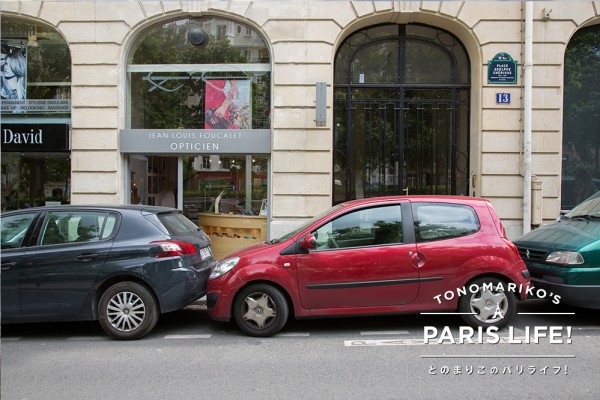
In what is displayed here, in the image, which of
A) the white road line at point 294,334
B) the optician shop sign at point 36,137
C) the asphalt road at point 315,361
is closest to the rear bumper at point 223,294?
the asphalt road at point 315,361

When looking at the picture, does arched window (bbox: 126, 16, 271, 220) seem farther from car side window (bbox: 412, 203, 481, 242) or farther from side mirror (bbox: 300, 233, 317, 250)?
car side window (bbox: 412, 203, 481, 242)

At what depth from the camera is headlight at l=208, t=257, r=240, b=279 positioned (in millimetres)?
5809

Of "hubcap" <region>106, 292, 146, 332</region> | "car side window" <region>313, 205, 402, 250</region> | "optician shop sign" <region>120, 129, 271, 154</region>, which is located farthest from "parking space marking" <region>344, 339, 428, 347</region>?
"optician shop sign" <region>120, 129, 271, 154</region>

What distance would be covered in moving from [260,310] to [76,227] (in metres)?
2.48

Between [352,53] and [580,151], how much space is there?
576 centimetres

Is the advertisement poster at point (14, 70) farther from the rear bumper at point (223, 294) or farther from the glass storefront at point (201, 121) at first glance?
the rear bumper at point (223, 294)

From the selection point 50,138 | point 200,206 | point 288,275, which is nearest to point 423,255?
point 288,275

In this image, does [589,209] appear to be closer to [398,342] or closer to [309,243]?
[398,342]

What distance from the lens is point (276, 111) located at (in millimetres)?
10562

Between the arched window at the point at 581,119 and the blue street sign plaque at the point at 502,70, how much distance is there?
63.2 inches

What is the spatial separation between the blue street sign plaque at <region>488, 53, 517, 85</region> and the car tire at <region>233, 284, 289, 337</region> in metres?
7.61

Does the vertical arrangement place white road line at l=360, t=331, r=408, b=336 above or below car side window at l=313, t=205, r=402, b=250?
below

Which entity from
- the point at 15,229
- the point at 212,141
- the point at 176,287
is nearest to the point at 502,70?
the point at 212,141

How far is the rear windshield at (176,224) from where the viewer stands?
241 inches
